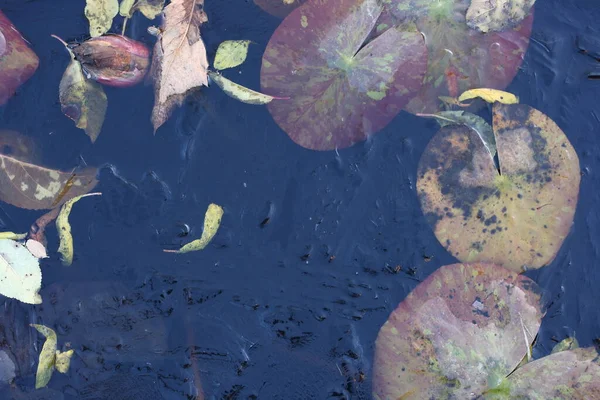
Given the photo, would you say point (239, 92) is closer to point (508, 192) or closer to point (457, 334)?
point (508, 192)

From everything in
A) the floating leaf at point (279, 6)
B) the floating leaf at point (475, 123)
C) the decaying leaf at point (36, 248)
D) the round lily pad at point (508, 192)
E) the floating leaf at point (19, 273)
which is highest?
the floating leaf at point (279, 6)

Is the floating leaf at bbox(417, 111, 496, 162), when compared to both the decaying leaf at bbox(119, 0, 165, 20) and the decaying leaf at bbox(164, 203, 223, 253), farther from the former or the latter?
the decaying leaf at bbox(119, 0, 165, 20)

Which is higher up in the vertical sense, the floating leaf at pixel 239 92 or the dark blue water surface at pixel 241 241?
the floating leaf at pixel 239 92

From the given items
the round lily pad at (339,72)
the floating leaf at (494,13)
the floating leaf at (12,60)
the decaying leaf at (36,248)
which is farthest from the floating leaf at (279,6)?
the decaying leaf at (36,248)

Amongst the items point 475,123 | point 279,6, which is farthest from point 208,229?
point 475,123

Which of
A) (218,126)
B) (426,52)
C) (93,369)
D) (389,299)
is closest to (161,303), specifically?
(93,369)

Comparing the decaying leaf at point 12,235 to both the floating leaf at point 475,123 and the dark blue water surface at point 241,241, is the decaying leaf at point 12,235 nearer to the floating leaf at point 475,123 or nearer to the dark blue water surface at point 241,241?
the dark blue water surface at point 241,241
